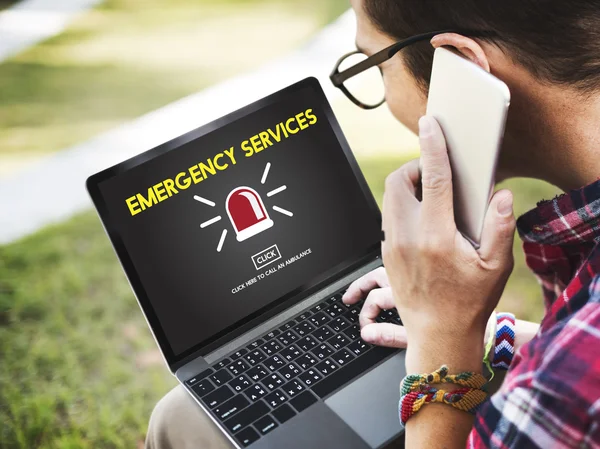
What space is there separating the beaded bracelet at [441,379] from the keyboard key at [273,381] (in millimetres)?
205

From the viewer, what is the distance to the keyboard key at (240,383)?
1.07m

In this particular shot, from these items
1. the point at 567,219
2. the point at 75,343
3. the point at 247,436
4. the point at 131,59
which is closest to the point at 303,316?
the point at 247,436

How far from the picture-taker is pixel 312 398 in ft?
3.45

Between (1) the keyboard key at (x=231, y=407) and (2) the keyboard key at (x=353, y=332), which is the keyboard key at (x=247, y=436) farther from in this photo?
(2) the keyboard key at (x=353, y=332)

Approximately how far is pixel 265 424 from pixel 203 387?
128 mm

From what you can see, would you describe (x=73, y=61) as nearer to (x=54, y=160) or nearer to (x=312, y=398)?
(x=54, y=160)

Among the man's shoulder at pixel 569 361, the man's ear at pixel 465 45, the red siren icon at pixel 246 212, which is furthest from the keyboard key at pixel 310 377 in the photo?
the man's ear at pixel 465 45

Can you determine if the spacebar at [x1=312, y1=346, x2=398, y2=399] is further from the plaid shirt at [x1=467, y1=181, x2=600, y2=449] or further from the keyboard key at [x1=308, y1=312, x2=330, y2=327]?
the plaid shirt at [x1=467, y1=181, x2=600, y2=449]

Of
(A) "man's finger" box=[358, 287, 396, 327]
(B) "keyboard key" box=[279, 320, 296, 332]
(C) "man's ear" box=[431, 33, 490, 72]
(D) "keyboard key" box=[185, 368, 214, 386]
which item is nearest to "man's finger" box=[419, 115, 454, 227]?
(C) "man's ear" box=[431, 33, 490, 72]

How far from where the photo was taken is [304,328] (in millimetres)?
1166

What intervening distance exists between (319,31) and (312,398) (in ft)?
9.35

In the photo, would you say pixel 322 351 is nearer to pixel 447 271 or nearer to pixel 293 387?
pixel 293 387

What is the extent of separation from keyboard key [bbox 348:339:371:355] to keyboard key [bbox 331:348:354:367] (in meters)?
0.01

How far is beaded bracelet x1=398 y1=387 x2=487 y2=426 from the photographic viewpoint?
958 millimetres
